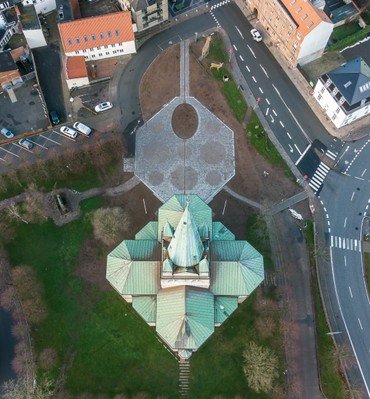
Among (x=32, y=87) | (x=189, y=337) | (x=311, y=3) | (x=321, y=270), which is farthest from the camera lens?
(x=32, y=87)

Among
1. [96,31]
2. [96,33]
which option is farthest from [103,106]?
[96,31]

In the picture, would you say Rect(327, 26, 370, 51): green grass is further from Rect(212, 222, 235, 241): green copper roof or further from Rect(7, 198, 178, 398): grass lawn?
Rect(7, 198, 178, 398): grass lawn

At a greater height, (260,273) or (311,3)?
(311,3)

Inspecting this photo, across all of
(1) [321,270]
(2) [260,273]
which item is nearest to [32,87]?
(2) [260,273]

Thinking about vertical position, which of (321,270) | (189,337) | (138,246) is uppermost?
(138,246)

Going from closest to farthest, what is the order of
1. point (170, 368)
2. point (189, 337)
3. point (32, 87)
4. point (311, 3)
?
point (189, 337)
point (170, 368)
point (311, 3)
point (32, 87)

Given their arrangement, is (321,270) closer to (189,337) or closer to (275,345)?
(275,345)
